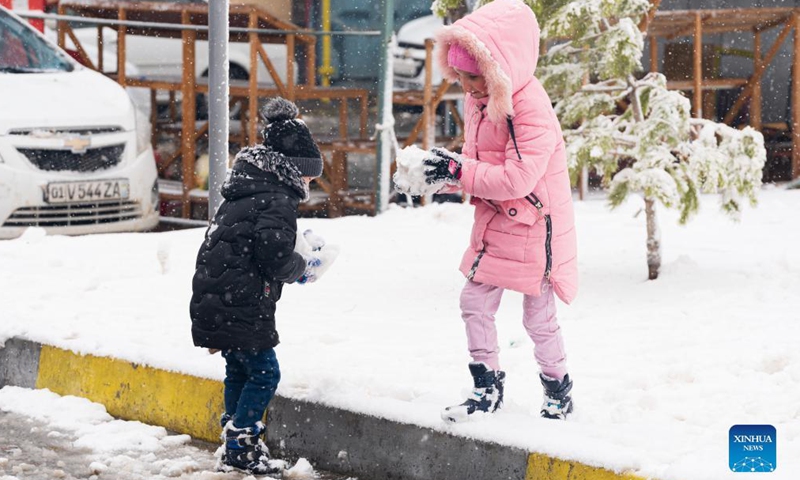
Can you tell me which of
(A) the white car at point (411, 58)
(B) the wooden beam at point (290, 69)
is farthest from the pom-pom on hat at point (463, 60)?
(A) the white car at point (411, 58)

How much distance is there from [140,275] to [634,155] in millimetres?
2852

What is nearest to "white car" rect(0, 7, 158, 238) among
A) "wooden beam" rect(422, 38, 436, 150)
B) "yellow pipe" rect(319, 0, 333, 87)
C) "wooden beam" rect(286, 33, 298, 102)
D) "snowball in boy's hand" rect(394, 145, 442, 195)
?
"wooden beam" rect(286, 33, 298, 102)

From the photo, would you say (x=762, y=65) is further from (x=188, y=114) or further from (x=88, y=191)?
(x=88, y=191)

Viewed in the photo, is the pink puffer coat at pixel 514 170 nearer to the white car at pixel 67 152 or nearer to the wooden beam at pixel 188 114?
the white car at pixel 67 152

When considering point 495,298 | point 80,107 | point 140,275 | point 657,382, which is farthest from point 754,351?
point 80,107

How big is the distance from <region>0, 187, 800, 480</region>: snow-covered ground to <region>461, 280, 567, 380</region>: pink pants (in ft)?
0.68

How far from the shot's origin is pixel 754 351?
196 inches

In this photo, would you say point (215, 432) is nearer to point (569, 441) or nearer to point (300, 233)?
point (300, 233)

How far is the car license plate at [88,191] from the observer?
7.92 metres

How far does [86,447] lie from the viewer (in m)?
4.50

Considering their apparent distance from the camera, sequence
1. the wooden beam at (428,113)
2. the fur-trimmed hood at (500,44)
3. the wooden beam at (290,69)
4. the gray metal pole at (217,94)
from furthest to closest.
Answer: the wooden beam at (290,69) < the wooden beam at (428,113) < the gray metal pole at (217,94) < the fur-trimmed hood at (500,44)

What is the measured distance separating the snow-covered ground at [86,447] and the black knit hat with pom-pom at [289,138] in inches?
42.8

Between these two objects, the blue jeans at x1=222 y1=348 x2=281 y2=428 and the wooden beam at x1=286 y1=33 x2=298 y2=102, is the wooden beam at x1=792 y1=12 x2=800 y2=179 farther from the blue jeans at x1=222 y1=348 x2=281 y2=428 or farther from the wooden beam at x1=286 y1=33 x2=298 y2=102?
the blue jeans at x1=222 y1=348 x2=281 y2=428

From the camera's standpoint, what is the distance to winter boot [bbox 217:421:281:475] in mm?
4223
